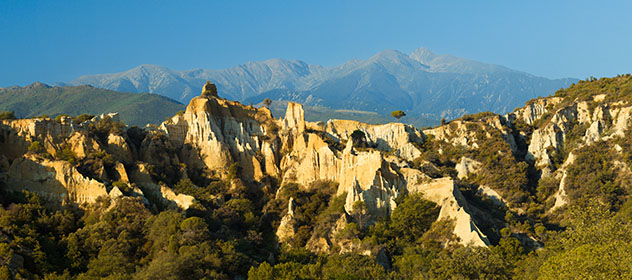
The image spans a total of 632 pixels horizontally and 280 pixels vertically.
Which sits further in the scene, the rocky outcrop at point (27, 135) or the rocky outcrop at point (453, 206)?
the rocky outcrop at point (27, 135)

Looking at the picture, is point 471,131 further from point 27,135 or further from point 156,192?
point 27,135

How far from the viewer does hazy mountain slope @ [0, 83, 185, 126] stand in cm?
16038

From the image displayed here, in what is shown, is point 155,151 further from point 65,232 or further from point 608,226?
point 608,226

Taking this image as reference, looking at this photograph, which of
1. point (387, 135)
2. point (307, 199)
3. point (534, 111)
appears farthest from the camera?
point (534, 111)

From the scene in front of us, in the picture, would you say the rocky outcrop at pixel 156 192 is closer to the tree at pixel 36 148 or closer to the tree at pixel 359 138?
the tree at pixel 36 148

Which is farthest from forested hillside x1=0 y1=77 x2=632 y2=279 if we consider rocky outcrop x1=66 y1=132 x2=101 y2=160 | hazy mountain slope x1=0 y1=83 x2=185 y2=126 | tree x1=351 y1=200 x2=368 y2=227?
hazy mountain slope x1=0 y1=83 x2=185 y2=126

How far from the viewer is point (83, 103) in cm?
17125

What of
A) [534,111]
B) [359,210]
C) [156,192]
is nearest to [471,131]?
[534,111]

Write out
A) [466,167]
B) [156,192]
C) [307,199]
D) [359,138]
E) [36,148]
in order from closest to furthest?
1. [36,148]
2. [156,192]
3. [307,199]
4. [466,167]
5. [359,138]

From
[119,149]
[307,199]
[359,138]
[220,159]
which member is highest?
[359,138]

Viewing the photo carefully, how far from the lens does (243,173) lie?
57.9m

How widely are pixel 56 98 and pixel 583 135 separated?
153 m

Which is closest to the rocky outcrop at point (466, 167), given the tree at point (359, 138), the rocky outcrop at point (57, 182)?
the tree at point (359, 138)

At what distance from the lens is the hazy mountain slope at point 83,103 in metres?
160
